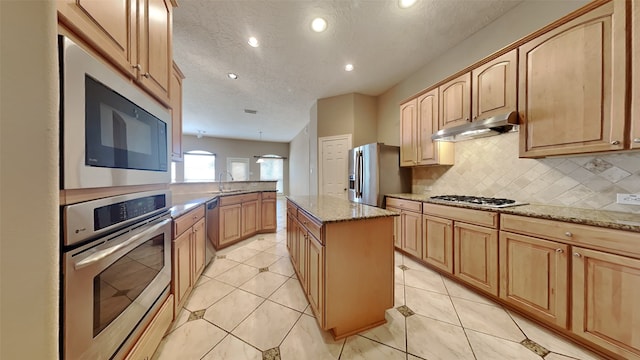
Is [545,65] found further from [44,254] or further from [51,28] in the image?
[44,254]

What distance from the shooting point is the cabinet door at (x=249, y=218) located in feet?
11.5

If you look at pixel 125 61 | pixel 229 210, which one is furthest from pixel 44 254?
pixel 229 210

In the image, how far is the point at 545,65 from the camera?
1618mm

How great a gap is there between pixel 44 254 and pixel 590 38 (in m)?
2.94

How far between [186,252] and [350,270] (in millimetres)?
1401

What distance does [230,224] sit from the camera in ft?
10.5

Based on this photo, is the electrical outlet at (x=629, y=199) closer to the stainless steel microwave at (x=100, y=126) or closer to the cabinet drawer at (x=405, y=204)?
the cabinet drawer at (x=405, y=204)

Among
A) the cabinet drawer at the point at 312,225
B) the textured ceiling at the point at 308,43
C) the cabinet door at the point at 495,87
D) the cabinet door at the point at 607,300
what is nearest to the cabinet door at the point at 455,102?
the cabinet door at the point at 495,87

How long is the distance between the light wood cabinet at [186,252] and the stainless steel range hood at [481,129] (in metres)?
2.84

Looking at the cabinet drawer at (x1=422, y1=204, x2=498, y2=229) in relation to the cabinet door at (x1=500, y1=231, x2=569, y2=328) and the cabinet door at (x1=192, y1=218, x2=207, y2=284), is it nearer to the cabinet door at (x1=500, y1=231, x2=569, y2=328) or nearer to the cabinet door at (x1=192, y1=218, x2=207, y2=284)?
the cabinet door at (x1=500, y1=231, x2=569, y2=328)

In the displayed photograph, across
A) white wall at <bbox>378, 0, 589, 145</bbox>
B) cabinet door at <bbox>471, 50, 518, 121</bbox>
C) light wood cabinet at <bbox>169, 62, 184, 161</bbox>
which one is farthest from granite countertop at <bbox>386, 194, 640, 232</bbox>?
light wood cabinet at <bbox>169, 62, 184, 161</bbox>

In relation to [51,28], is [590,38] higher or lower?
higher

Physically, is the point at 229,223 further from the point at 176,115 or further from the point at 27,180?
the point at 27,180

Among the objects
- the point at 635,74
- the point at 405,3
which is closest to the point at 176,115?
the point at 405,3
